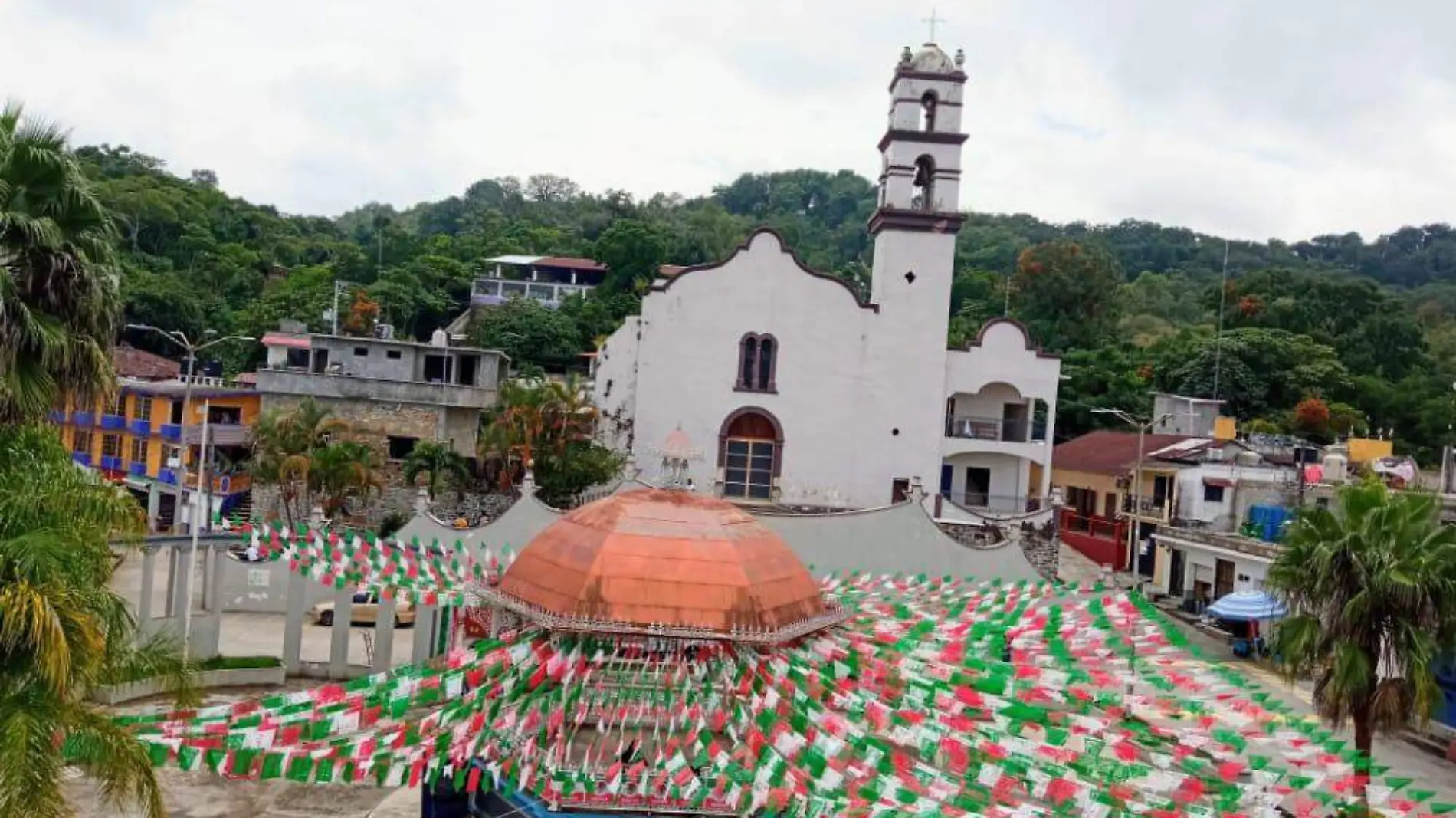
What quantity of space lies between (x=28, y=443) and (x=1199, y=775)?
11.3 meters

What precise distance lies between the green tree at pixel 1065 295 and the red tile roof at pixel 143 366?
41620 millimetres

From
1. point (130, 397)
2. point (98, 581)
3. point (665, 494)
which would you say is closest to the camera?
point (98, 581)

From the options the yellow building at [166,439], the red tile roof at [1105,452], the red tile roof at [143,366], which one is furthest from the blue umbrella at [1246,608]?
the red tile roof at [143,366]

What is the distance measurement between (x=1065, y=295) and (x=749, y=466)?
111 ft

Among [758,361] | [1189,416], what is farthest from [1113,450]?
[758,361]

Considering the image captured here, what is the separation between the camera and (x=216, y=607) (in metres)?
23.2

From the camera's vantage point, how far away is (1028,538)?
33.2 meters

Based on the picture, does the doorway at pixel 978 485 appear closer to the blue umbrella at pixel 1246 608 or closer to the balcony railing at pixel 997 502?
the balcony railing at pixel 997 502

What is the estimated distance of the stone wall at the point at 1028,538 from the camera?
3241 cm

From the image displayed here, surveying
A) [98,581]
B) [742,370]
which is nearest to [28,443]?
[98,581]

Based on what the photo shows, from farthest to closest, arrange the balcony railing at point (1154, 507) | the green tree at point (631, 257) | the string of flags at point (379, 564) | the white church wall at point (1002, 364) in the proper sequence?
the green tree at point (631, 257)
the balcony railing at point (1154, 507)
the white church wall at point (1002, 364)
the string of flags at point (379, 564)

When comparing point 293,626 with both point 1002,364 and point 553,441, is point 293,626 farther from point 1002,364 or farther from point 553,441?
point 1002,364

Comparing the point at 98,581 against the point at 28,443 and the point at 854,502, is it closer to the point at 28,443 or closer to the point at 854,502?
the point at 28,443

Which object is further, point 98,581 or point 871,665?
point 871,665
